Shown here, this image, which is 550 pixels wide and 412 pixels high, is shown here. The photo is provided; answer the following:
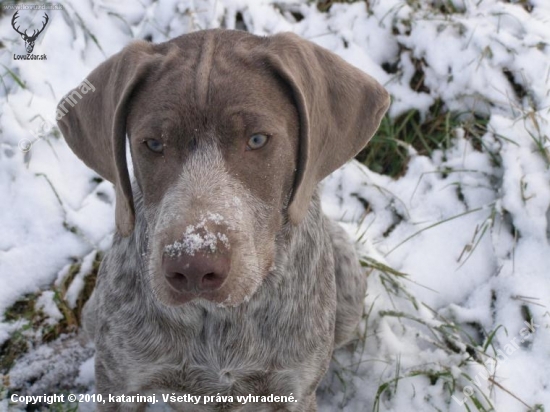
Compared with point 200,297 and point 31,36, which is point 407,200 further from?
point 31,36

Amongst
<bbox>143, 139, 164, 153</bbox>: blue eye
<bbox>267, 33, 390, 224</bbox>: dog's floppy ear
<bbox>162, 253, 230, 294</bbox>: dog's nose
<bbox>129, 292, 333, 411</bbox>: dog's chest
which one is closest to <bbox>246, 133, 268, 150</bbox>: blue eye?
<bbox>267, 33, 390, 224</bbox>: dog's floppy ear

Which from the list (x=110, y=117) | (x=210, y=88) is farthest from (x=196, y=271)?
(x=110, y=117)

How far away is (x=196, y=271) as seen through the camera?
2424mm

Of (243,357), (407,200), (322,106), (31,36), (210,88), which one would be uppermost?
(210,88)

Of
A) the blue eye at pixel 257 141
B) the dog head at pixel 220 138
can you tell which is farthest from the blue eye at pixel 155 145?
the blue eye at pixel 257 141

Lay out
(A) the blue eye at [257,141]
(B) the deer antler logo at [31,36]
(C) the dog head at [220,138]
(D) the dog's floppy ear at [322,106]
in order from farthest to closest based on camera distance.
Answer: (B) the deer antler logo at [31,36] → (D) the dog's floppy ear at [322,106] → (A) the blue eye at [257,141] → (C) the dog head at [220,138]

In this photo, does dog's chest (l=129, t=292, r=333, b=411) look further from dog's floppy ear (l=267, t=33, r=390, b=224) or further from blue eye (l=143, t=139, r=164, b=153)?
blue eye (l=143, t=139, r=164, b=153)

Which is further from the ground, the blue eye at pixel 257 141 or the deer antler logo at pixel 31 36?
the blue eye at pixel 257 141

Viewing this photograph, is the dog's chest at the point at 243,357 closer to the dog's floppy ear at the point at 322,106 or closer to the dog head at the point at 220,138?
the dog head at the point at 220,138

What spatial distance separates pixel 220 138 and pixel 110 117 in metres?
0.51

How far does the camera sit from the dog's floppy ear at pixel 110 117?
110 inches

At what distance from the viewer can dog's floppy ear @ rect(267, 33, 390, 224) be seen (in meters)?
2.80

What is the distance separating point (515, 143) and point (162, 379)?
2883 millimetres

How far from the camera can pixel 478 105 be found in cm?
509
